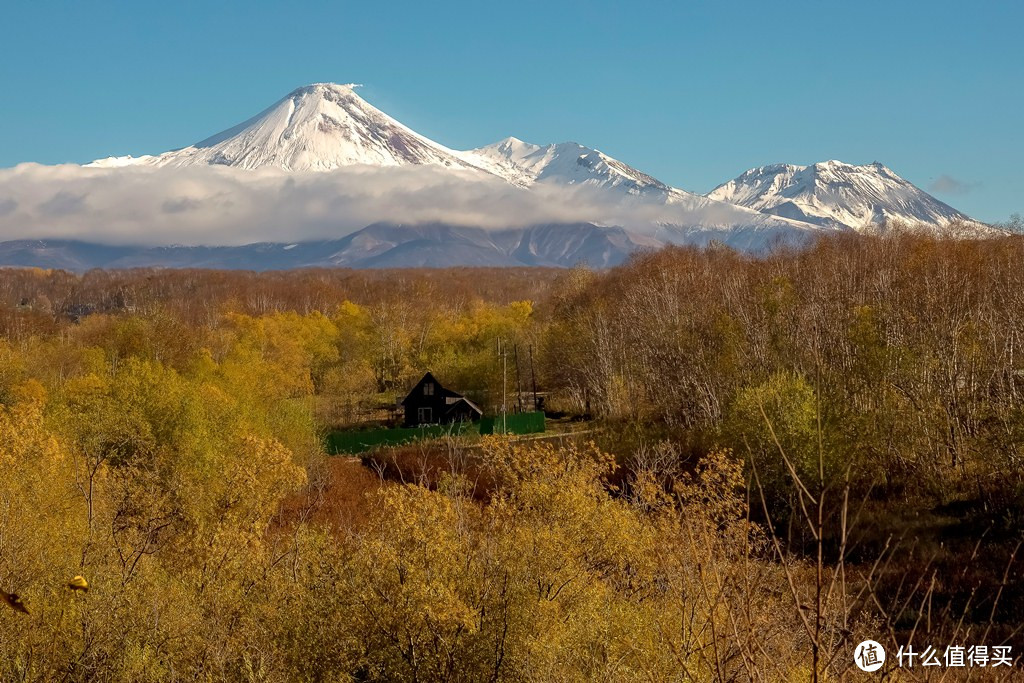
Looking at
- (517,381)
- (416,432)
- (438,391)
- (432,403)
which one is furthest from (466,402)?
(416,432)

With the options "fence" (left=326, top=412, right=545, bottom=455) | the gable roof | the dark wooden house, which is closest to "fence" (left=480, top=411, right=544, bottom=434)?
"fence" (left=326, top=412, right=545, bottom=455)

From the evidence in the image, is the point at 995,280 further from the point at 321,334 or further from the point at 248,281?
the point at 248,281

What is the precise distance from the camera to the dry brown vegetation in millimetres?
14945

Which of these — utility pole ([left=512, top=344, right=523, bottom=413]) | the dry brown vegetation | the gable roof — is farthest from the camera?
utility pole ([left=512, top=344, right=523, bottom=413])

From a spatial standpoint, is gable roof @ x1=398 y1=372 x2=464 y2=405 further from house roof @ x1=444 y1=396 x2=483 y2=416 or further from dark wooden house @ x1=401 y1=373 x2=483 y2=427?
house roof @ x1=444 y1=396 x2=483 y2=416

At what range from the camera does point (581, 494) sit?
1984 cm

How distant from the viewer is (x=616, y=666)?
44.9 ft

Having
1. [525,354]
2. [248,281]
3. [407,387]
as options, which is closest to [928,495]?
[525,354]

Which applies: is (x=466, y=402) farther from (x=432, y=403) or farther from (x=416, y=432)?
(x=416, y=432)

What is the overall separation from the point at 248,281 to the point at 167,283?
662 inches

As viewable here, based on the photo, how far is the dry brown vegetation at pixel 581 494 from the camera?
49.0ft

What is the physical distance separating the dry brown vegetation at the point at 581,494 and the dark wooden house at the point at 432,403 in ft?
14.2

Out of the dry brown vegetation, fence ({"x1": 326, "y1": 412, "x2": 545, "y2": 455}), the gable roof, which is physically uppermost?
the dry brown vegetation

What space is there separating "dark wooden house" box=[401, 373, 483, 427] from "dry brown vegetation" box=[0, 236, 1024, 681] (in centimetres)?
434
